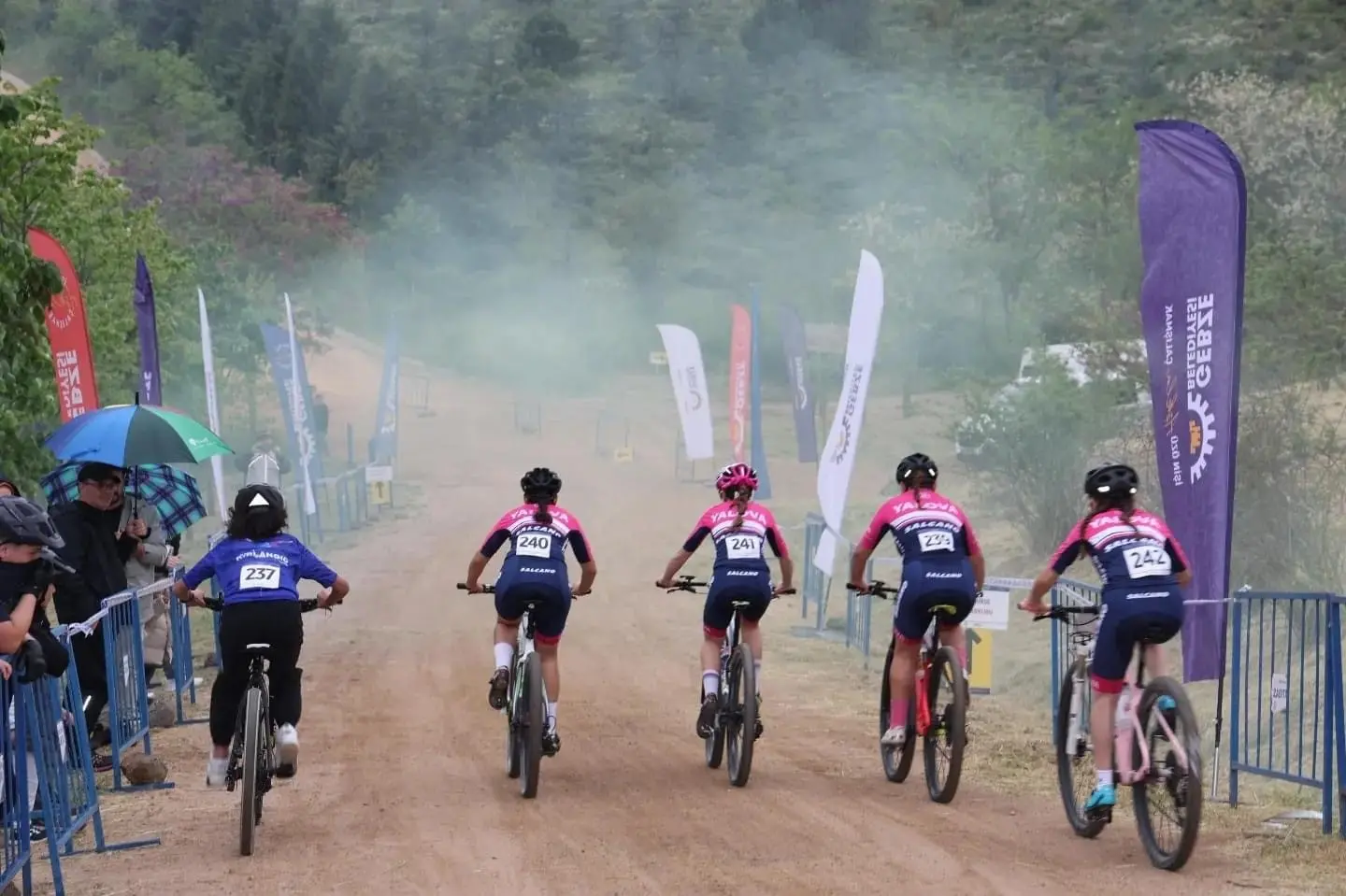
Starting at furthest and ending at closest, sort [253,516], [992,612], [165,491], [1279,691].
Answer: [992,612]
[165,491]
[1279,691]
[253,516]

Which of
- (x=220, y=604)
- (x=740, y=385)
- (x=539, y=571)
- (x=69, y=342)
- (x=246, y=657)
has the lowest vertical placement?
(x=246, y=657)

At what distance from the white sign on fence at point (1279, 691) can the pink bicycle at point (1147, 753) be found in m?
1.02

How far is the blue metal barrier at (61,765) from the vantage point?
7.57 m

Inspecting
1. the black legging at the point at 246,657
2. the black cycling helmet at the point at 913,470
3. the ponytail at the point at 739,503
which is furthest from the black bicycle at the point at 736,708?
the black legging at the point at 246,657

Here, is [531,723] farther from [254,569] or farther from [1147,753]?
[1147,753]

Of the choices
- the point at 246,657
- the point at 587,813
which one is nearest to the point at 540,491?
the point at 587,813

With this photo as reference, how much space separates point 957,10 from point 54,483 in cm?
8196

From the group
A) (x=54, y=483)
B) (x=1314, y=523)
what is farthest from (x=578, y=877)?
(x=1314, y=523)

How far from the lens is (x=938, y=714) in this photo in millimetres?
9602

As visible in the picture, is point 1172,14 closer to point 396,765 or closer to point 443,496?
point 443,496

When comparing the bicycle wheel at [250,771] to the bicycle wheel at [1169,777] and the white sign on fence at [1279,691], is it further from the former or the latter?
the white sign on fence at [1279,691]

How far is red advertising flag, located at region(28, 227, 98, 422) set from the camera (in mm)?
15117

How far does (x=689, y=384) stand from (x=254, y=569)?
79.8ft

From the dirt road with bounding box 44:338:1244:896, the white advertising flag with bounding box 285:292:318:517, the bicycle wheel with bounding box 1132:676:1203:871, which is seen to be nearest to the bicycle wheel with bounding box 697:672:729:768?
the dirt road with bounding box 44:338:1244:896
